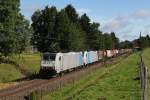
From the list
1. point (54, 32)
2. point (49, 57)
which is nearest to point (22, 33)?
point (49, 57)

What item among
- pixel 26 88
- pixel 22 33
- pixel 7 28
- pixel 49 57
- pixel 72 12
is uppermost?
pixel 72 12

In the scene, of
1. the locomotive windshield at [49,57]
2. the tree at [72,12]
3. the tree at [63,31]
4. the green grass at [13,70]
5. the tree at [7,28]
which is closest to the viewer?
the green grass at [13,70]

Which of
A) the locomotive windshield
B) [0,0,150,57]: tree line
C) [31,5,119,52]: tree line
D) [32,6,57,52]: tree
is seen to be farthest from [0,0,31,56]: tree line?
[32,6,57,52]: tree

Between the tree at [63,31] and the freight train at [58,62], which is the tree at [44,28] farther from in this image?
the freight train at [58,62]

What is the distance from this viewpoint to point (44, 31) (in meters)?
114

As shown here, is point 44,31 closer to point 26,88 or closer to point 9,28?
point 9,28

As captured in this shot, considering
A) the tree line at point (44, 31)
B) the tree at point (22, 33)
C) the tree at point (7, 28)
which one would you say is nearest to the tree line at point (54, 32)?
the tree line at point (44, 31)

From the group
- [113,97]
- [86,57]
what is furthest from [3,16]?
[113,97]

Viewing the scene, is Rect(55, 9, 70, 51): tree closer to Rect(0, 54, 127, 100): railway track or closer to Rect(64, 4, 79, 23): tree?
Rect(64, 4, 79, 23): tree

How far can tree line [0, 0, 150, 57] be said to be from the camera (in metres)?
63.7

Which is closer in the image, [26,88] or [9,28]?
[26,88]

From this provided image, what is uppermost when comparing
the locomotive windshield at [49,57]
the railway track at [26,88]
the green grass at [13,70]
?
the locomotive windshield at [49,57]

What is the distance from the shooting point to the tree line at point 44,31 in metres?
63.7

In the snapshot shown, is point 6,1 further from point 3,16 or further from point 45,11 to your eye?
point 45,11
